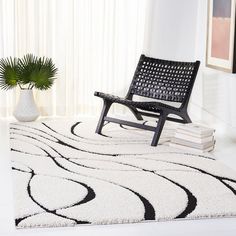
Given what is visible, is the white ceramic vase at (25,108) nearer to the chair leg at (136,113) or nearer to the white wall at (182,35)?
the chair leg at (136,113)

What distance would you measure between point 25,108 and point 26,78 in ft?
0.93

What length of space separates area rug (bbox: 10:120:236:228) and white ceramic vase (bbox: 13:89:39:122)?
1.36ft

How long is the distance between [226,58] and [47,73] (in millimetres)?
Answer: 1627

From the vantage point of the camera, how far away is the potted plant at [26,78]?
192 inches

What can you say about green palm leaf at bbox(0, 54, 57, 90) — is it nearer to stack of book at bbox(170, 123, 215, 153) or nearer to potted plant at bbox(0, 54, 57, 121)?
potted plant at bbox(0, 54, 57, 121)

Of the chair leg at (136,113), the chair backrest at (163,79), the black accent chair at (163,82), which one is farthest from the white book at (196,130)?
the chair leg at (136,113)

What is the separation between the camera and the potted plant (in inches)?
192

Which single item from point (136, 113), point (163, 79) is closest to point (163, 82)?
point (163, 79)

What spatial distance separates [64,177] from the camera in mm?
3256

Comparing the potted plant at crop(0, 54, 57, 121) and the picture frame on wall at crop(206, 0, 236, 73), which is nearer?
the picture frame on wall at crop(206, 0, 236, 73)

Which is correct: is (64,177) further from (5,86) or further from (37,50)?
(37,50)

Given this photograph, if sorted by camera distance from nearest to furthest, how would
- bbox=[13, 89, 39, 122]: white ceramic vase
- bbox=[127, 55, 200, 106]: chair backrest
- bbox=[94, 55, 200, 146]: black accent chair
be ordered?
bbox=[94, 55, 200, 146]: black accent chair, bbox=[127, 55, 200, 106]: chair backrest, bbox=[13, 89, 39, 122]: white ceramic vase

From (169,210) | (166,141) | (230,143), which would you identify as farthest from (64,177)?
(230,143)

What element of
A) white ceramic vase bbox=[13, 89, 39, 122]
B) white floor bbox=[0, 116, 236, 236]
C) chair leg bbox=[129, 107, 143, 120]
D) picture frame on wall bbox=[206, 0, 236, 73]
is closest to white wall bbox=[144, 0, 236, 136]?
picture frame on wall bbox=[206, 0, 236, 73]
